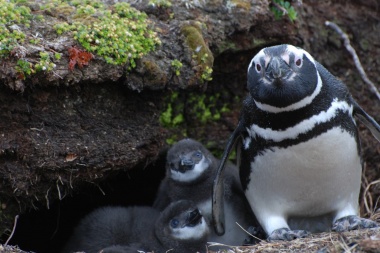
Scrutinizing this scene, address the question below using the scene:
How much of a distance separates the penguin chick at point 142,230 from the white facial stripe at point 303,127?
84 cm

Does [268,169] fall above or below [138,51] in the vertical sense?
below

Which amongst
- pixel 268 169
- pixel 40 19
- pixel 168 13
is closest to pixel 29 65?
pixel 40 19

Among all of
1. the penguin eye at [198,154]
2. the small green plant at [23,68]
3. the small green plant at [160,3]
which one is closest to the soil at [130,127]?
the small green plant at [160,3]

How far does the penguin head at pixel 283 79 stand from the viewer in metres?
4.48

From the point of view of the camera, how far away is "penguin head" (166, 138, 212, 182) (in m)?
5.57

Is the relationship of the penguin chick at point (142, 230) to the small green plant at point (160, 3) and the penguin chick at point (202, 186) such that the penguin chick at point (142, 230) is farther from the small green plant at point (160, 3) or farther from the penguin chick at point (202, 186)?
the small green plant at point (160, 3)

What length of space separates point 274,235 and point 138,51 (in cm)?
164

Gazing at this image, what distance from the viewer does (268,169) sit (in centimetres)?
496

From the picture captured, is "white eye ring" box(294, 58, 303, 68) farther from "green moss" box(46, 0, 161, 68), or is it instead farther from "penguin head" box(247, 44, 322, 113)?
"green moss" box(46, 0, 161, 68)

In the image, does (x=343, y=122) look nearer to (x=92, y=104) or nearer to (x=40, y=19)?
(x=92, y=104)

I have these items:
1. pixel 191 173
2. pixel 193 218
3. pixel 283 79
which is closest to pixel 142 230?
pixel 193 218

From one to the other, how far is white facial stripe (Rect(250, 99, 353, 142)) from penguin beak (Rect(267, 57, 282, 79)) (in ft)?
1.38

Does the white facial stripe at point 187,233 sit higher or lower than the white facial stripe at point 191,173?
lower

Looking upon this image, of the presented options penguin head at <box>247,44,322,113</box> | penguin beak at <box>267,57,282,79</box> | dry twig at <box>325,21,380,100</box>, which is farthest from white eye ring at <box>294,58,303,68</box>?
dry twig at <box>325,21,380,100</box>
